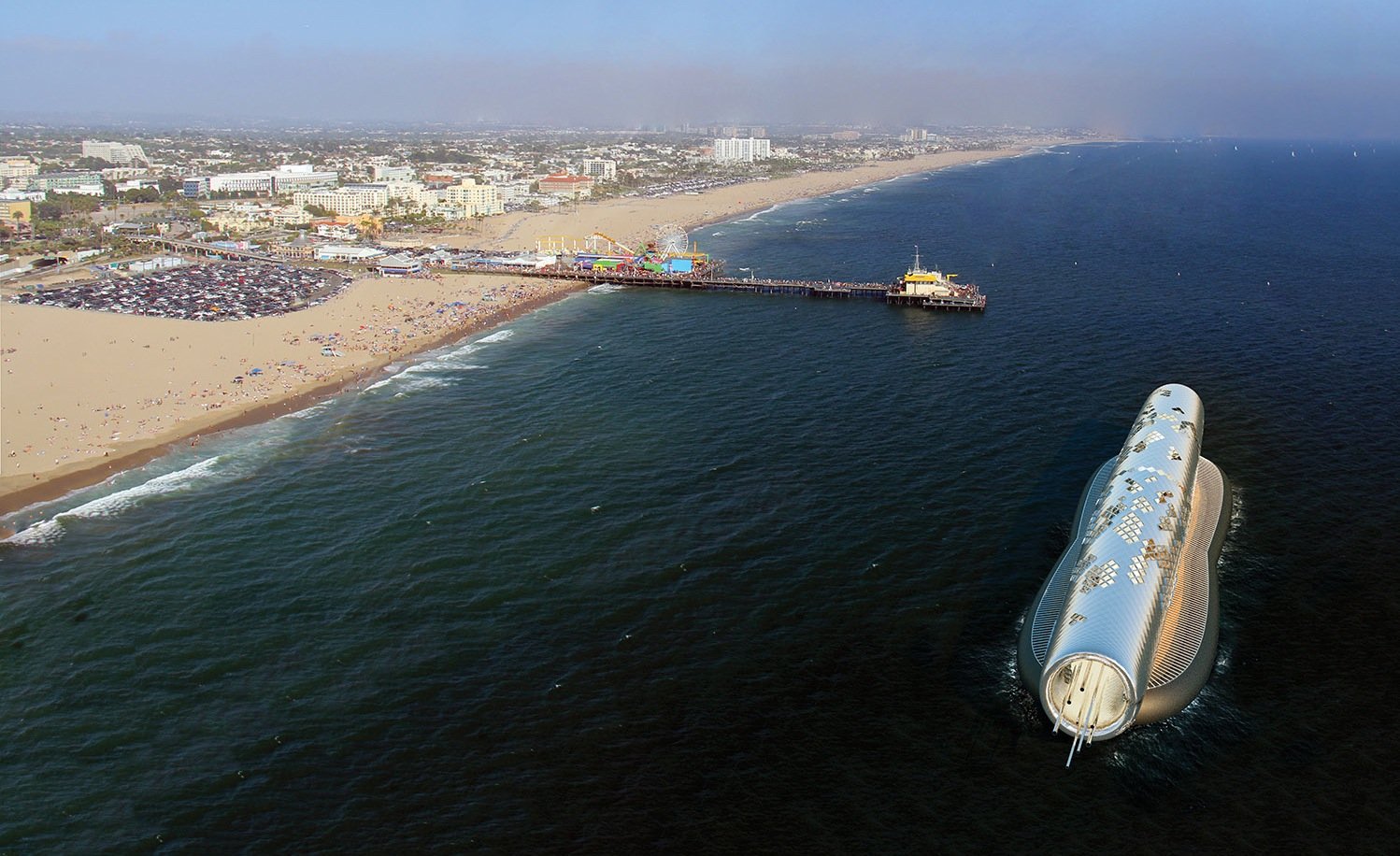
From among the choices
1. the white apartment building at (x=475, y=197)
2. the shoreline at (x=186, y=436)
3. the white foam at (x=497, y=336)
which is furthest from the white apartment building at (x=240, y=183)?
the shoreline at (x=186, y=436)

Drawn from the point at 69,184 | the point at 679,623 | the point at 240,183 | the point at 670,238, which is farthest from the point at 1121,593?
the point at 69,184

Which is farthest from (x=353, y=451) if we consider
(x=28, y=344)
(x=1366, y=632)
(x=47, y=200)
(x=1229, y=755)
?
(x=47, y=200)

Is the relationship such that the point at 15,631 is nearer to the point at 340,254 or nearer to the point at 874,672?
the point at 874,672

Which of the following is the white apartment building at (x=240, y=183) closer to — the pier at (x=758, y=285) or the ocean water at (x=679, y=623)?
the pier at (x=758, y=285)

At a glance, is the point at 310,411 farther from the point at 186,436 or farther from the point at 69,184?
the point at 69,184

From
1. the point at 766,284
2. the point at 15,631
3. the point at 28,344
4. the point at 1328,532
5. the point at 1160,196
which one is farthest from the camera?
the point at 1160,196
